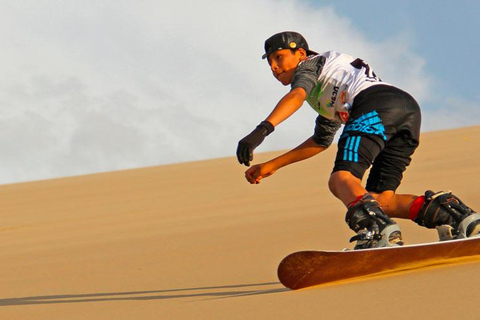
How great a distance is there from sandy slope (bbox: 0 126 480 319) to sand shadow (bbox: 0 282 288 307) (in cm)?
1

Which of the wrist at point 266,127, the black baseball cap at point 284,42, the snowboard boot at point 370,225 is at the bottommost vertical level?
the snowboard boot at point 370,225

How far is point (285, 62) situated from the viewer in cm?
609

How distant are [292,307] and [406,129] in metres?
1.71

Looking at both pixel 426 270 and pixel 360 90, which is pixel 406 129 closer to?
pixel 360 90

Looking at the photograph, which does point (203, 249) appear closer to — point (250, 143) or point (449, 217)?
point (449, 217)

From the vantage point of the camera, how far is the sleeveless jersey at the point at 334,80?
5.97 metres

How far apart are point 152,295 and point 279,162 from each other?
1.22m

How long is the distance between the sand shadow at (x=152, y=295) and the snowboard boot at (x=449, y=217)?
1.00m

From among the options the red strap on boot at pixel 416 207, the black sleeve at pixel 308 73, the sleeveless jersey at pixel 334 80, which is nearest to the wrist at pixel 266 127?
the black sleeve at pixel 308 73

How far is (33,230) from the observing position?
1352 cm

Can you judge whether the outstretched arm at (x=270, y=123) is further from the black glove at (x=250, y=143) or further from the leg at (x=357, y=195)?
the leg at (x=357, y=195)

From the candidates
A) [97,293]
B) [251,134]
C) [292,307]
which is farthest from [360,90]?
[97,293]

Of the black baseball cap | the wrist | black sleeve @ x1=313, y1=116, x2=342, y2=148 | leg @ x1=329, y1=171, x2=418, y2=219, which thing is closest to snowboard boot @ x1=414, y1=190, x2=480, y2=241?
leg @ x1=329, y1=171, x2=418, y2=219

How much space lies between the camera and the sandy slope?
4.91m
